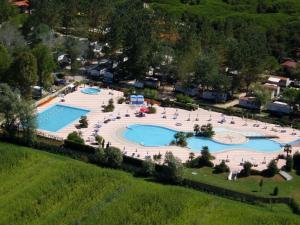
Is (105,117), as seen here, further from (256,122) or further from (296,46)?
(296,46)

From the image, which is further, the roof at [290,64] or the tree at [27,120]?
the roof at [290,64]

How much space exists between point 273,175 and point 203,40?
2402 cm

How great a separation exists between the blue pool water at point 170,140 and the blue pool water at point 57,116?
5.41m

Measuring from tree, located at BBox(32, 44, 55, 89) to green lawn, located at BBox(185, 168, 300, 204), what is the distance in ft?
62.5

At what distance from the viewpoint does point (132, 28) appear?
61281 millimetres

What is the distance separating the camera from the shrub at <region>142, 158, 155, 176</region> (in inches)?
1626

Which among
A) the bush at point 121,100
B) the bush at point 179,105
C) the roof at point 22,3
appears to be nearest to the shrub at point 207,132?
the bush at point 179,105

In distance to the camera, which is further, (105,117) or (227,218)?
(105,117)

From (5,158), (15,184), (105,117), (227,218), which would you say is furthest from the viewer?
(105,117)

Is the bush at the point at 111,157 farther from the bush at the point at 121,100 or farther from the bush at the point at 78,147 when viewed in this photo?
the bush at the point at 121,100

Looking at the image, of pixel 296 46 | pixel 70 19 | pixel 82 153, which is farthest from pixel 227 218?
pixel 70 19

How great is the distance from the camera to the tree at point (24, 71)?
167 feet

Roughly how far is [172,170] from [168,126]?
35.7ft

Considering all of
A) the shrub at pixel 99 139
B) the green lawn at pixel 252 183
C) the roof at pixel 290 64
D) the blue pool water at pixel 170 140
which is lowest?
the green lawn at pixel 252 183
